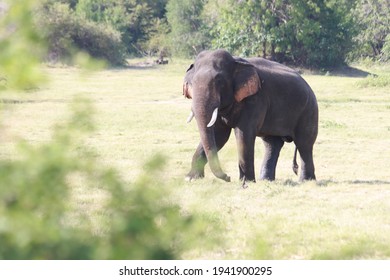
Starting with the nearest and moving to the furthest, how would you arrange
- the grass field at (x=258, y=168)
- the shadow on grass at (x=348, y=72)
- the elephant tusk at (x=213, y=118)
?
1. the grass field at (x=258, y=168)
2. the elephant tusk at (x=213, y=118)
3. the shadow on grass at (x=348, y=72)

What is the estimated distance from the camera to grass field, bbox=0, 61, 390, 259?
6.14 meters

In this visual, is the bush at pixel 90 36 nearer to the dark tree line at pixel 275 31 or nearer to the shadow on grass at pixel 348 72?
the dark tree line at pixel 275 31

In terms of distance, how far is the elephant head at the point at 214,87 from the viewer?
35.1 feet

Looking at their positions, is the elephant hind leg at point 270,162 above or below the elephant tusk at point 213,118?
below

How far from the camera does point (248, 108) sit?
1127cm

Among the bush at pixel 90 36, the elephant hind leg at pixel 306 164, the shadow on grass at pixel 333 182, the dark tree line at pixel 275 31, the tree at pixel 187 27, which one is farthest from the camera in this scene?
the tree at pixel 187 27

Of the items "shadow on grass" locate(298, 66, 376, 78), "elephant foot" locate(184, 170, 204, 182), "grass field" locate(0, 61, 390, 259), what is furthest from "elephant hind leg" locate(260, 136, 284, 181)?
"shadow on grass" locate(298, 66, 376, 78)

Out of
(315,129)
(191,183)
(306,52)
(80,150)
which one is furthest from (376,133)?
(306,52)

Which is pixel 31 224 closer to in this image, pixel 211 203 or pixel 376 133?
pixel 211 203

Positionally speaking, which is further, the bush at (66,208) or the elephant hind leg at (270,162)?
the elephant hind leg at (270,162)

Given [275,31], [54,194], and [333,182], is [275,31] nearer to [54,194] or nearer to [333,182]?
[333,182]

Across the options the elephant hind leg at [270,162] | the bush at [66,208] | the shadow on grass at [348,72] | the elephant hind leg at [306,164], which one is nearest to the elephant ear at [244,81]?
the elephant hind leg at [270,162]

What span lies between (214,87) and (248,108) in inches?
28.0

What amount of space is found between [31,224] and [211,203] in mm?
6607
